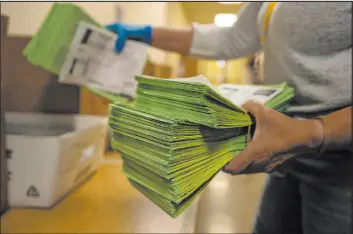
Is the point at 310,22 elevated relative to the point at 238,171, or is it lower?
elevated

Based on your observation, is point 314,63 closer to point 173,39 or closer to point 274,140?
point 274,140

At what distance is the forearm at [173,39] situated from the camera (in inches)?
31.3

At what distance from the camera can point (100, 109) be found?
1.29 metres

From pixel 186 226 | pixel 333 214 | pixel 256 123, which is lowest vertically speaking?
pixel 186 226

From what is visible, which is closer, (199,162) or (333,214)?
(199,162)

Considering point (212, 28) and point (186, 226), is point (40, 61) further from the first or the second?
point (186, 226)

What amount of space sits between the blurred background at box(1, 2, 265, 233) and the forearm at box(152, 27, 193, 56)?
3 cm

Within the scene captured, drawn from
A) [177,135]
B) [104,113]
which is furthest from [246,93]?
[104,113]

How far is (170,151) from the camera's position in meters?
0.39

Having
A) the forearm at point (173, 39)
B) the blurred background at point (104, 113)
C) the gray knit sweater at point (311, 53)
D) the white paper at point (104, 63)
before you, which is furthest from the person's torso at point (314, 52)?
the white paper at point (104, 63)

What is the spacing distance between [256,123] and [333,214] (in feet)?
0.72

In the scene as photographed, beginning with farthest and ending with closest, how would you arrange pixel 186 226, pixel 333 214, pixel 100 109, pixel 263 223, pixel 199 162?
1. pixel 100 109
2. pixel 186 226
3. pixel 263 223
4. pixel 333 214
5. pixel 199 162

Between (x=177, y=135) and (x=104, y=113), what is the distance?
0.95 m

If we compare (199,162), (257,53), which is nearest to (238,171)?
(199,162)
